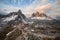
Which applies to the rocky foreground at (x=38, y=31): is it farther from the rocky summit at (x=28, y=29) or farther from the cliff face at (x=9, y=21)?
the cliff face at (x=9, y=21)

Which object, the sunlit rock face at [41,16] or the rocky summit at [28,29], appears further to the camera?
the sunlit rock face at [41,16]

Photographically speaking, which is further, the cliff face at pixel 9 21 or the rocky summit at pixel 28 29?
the cliff face at pixel 9 21

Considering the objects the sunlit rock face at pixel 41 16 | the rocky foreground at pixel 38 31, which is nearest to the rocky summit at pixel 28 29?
the rocky foreground at pixel 38 31

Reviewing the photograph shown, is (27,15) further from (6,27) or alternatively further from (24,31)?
(6,27)

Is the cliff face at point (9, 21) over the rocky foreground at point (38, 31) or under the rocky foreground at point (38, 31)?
over

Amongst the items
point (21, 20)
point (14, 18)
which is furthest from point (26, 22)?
point (14, 18)

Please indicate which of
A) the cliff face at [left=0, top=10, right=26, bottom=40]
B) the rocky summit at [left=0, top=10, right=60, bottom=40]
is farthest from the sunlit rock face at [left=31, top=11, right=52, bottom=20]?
the cliff face at [left=0, top=10, right=26, bottom=40]

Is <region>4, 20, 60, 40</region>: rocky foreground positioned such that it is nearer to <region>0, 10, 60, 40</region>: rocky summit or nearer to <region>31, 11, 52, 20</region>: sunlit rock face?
<region>0, 10, 60, 40</region>: rocky summit
